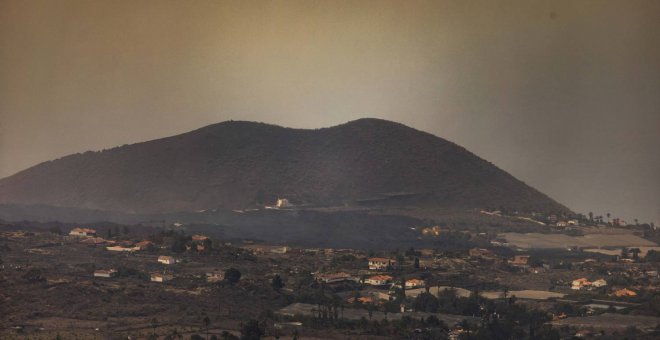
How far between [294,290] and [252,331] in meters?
11.5

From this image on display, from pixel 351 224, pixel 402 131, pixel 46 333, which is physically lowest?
pixel 46 333

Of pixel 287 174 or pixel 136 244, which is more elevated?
pixel 287 174

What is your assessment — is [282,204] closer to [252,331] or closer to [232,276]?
[232,276]

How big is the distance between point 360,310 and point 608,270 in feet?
68.7

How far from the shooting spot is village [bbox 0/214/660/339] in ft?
158

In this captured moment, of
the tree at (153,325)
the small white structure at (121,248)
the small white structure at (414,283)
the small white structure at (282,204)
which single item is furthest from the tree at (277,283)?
the small white structure at (282,204)

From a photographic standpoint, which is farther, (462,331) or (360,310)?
(360,310)

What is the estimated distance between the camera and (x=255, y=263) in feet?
213

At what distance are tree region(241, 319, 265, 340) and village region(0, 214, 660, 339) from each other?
0.42 ft

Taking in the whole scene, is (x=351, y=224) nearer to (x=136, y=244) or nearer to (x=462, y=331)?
(x=136, y=244)

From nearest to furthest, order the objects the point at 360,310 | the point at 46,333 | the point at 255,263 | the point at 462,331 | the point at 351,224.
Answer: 1. the point at 46,333
2. the point at 462,331
3. the point at 360,310
4. the point at 255,263
5. the point at 351,224

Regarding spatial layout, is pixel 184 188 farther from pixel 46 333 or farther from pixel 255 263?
A: pixel 46 333

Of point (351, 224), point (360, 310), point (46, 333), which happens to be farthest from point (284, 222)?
point (46, 333)

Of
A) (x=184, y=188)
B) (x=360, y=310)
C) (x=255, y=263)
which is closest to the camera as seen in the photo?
(x=360, y=310)
